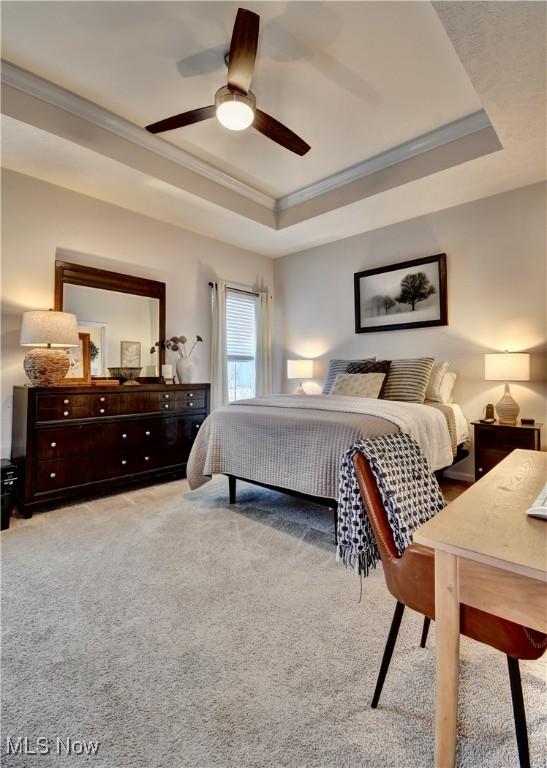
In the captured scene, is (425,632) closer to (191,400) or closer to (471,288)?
(191,400)

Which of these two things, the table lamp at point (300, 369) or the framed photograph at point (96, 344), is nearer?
the framed photograph at point (96, 344)

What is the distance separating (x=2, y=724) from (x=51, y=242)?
3439mm

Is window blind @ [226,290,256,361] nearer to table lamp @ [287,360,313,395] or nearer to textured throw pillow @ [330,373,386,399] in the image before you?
table lamp @ [287,360,313,395]

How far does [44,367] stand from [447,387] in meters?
3.61

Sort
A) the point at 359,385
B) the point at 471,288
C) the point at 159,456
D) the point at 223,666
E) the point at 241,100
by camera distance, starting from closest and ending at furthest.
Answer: the point at 223,666 < the point at 241,100 < the point at 159,456 < the point at 359,385 < the point at 471,288

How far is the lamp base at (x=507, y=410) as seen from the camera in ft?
10.8

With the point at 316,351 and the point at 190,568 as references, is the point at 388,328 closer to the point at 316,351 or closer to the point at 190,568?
the point at 316,351

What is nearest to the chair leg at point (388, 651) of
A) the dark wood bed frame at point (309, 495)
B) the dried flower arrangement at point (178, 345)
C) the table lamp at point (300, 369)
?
the dark wood bed frame at point (309, 495)

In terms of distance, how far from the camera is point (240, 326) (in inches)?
203

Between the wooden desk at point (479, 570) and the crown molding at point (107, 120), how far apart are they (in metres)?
3.52

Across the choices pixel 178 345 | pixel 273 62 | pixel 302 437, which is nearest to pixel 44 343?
pixel 178 345

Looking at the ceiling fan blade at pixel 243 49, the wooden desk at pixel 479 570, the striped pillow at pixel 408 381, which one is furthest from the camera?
the striped pillow at pixel 408 381

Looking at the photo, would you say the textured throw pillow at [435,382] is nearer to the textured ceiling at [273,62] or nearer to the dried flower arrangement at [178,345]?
the textured ceiling at [273,62]

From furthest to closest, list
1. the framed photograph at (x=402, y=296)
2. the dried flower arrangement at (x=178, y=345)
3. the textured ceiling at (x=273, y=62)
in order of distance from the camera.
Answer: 1. the dried flower arrangement at (x=178, y=345)
2. the framed photograph at (x=402, y=296)
3. the textured ceiling at (x=273, y=62)
